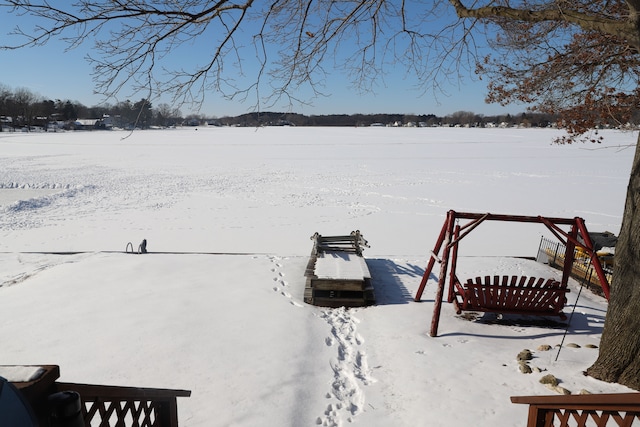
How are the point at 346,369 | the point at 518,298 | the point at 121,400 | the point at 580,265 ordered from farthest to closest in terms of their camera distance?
1. the point at 580,265
2. the point at 518,298
3. the point at 346,369
4. the point at 121,400

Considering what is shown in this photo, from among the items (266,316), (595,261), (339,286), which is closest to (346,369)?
(266,316)

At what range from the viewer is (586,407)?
2.40 meters

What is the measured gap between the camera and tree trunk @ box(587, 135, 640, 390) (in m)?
4.33

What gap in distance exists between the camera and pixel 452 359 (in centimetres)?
561

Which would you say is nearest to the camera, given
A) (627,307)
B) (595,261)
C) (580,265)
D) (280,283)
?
(627,307)

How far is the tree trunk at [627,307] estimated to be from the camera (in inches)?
171

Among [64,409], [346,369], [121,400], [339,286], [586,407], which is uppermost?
[64,409]

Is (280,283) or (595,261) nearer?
(595,261)

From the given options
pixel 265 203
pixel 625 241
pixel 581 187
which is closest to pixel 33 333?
pixel 625 241

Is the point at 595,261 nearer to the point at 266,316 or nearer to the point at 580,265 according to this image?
the point at 580,265

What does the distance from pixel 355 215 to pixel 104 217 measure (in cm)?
1114

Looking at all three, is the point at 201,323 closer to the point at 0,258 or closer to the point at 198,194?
the point at 0,258

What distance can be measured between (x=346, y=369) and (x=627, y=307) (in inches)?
133

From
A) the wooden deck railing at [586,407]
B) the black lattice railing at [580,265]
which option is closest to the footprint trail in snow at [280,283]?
the wooden deck railing at [586,407]
